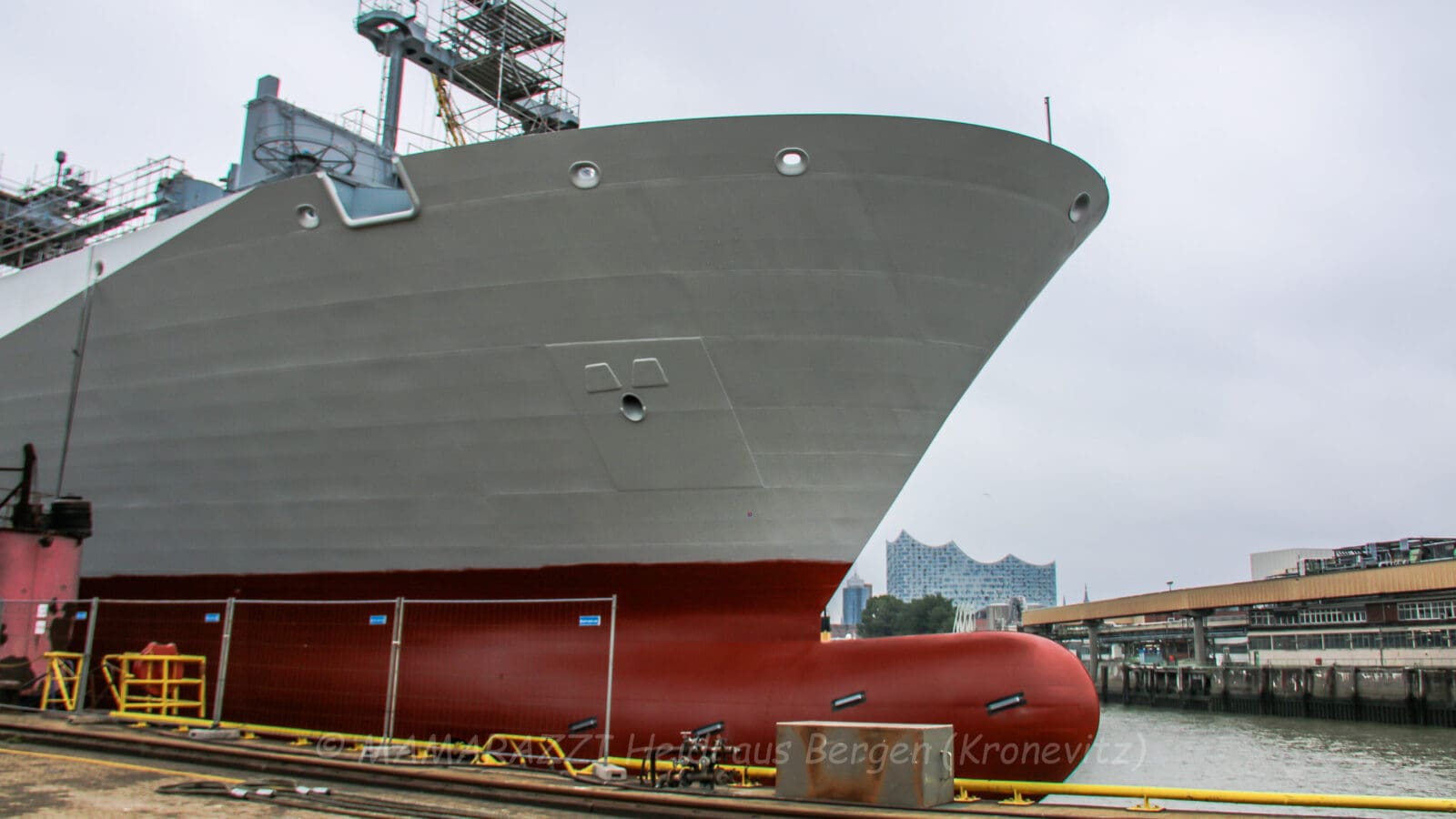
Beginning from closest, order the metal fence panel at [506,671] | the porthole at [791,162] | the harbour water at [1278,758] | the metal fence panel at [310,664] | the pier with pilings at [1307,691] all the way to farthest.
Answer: the porthole at [791,162], the metal fence panel at [506,671], the metal fence panel at [310,664], the harbour water at [1278,758], the pier with pilings at [1307,691]

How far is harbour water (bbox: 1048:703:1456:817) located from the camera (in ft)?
54.3

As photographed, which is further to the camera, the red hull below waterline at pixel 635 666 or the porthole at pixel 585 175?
the porthole at pixel 585 175

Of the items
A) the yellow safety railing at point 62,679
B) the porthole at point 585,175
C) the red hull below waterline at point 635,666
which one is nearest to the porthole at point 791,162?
the porthole at point 585,175

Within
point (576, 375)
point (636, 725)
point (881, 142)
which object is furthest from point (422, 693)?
point (881, 142)

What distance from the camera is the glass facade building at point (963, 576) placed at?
5719 inches

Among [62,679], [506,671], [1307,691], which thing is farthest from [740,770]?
[1307,691]

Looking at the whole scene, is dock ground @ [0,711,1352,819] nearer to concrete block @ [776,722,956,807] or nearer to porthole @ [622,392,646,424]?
concrete block @ [776,722,956,807]

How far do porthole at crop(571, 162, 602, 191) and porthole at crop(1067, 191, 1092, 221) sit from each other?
3.81 m

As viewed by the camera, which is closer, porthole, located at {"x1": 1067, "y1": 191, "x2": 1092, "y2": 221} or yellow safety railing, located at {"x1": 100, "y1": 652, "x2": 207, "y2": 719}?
porthole, located at {"x1": 1067, "y1": 191, "x2": 1092, "y2": 221}

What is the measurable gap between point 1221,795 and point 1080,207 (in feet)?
15.2

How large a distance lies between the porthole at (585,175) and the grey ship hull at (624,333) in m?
0.07

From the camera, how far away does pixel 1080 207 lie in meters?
8.11

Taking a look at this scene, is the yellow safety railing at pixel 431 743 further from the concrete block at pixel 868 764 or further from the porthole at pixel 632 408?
the porthole at pixel 632 408

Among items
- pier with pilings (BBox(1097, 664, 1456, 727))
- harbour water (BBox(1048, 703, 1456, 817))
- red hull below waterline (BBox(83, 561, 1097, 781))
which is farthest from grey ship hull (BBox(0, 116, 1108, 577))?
pier with pilings (BBox(1097, 664, 1456, 727))
